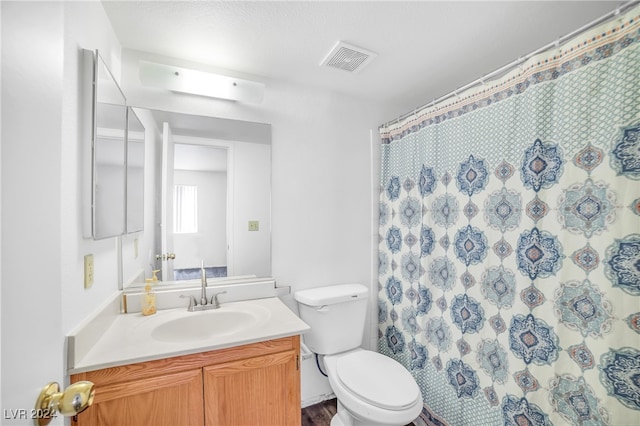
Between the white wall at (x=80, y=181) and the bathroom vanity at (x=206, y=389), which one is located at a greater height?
the white wall at (x=80, y=181)

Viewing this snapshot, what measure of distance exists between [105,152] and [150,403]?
996 millimetres

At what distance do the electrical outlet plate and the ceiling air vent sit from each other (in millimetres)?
1496

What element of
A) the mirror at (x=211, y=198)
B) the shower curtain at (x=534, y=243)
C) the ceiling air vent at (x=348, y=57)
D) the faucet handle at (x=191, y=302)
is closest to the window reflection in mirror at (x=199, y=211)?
the mirror at (x=211, y=198)

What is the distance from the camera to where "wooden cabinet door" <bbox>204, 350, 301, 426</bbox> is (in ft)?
3.74

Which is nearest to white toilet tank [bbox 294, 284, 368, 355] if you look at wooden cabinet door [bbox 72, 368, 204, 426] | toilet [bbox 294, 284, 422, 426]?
toilet [bbox 294, 284, 422, 426]

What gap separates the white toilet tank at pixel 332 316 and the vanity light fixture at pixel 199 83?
129cm

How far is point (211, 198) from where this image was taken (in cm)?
171

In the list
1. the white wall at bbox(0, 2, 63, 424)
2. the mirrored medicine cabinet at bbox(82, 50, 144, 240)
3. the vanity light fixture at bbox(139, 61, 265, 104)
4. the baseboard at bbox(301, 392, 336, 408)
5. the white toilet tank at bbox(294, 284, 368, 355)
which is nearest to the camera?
the white wall at bbox(0, 2, 63, 424)

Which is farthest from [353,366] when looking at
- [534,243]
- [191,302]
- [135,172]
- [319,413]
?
[135,172]

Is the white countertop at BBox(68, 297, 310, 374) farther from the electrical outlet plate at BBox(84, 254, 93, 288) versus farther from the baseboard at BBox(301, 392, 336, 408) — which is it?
the baseboard at BBox(301, 392, 336, 408)

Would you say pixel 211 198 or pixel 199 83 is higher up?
pixel 199 83

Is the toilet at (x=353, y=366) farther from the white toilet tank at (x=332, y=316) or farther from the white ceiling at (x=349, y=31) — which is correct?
the white ceiling at (x=349, y=31)

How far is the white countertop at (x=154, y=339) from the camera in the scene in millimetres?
1001

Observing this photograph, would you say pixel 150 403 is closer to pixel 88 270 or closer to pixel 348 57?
pixel 88 270
